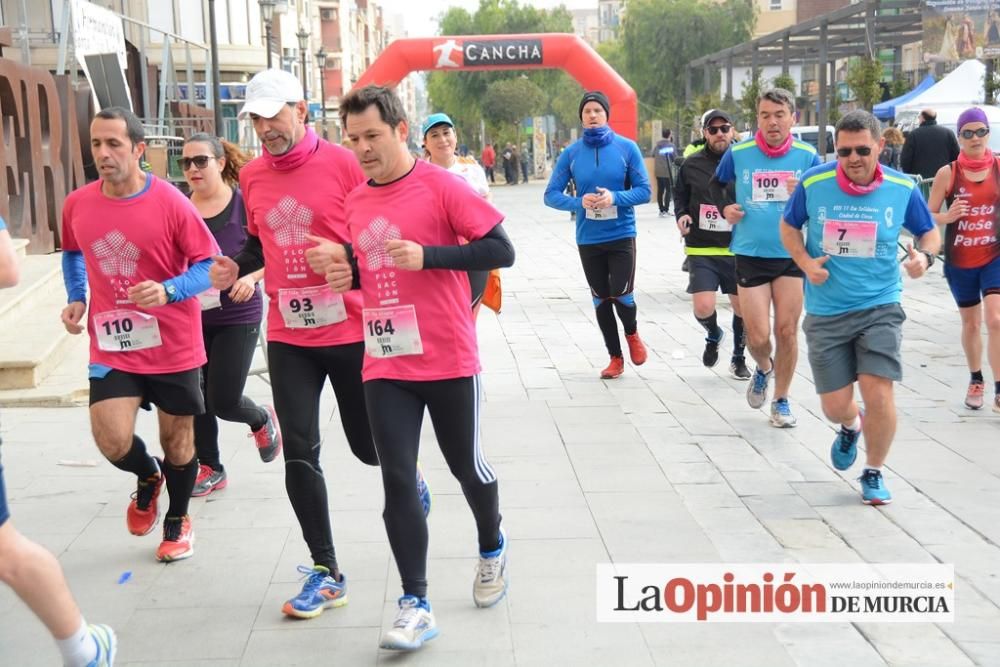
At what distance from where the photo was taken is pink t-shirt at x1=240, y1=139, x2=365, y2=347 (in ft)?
16.1

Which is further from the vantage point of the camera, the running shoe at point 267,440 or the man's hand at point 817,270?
the running shoe at point 267,440

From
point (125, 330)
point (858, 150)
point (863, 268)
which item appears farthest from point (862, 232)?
point (125, 330)

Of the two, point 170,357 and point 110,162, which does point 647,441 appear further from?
point 110,162

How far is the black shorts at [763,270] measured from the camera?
25.5ft

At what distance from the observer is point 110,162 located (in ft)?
17.0

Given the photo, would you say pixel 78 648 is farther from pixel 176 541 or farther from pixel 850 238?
pixel 850 238

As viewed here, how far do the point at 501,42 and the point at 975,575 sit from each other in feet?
82.5

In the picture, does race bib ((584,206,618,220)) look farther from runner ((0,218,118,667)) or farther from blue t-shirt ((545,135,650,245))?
runner ((0,218,118,667))

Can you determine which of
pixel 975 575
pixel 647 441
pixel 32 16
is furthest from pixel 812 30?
pixel 975 575

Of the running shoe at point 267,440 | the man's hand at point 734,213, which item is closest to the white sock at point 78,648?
the running shoe at point 267,440

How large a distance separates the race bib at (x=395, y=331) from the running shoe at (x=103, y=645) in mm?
1269

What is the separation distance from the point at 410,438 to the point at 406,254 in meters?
0.67

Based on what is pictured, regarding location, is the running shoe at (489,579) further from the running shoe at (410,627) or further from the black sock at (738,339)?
the black sock at (738,339)

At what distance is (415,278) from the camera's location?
4.46 metres
